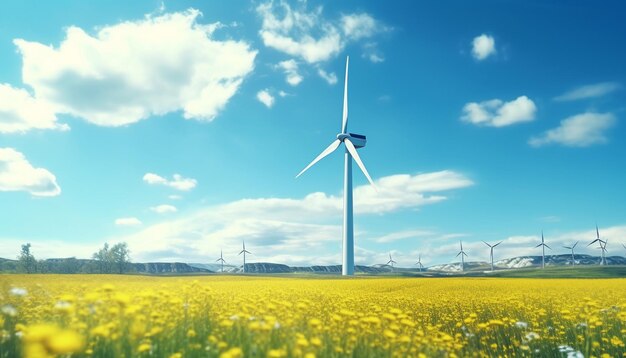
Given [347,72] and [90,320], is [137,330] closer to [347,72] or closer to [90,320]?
[90,320]

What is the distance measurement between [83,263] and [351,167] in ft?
263

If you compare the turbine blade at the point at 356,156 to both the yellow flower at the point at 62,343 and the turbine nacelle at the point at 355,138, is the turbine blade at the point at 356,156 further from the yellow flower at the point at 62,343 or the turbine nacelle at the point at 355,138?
the yellow flower at the point at 62,343

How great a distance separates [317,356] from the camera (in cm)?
707

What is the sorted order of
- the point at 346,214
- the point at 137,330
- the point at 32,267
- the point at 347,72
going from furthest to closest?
the point at 32,267 < the point at 347,72 < the point at 346,214 < the point at 137,330

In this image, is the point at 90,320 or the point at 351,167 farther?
the point at 351,167

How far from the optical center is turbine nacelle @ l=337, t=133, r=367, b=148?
8719 cm

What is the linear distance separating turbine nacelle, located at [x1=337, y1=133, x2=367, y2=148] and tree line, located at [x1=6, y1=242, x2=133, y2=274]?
66.2 meters

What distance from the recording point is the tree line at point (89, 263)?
112688mm

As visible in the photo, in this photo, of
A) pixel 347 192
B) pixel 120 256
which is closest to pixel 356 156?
pixel 347 192

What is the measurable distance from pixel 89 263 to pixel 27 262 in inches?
540

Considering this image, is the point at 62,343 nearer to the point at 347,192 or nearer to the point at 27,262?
the point at 347,192

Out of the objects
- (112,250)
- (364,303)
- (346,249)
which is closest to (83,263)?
(112,250)

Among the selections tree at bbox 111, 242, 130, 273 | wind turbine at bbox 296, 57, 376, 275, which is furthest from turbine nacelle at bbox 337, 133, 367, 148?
tree at bbox 111, 242, 130, 273

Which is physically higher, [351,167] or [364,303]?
[351,167]
